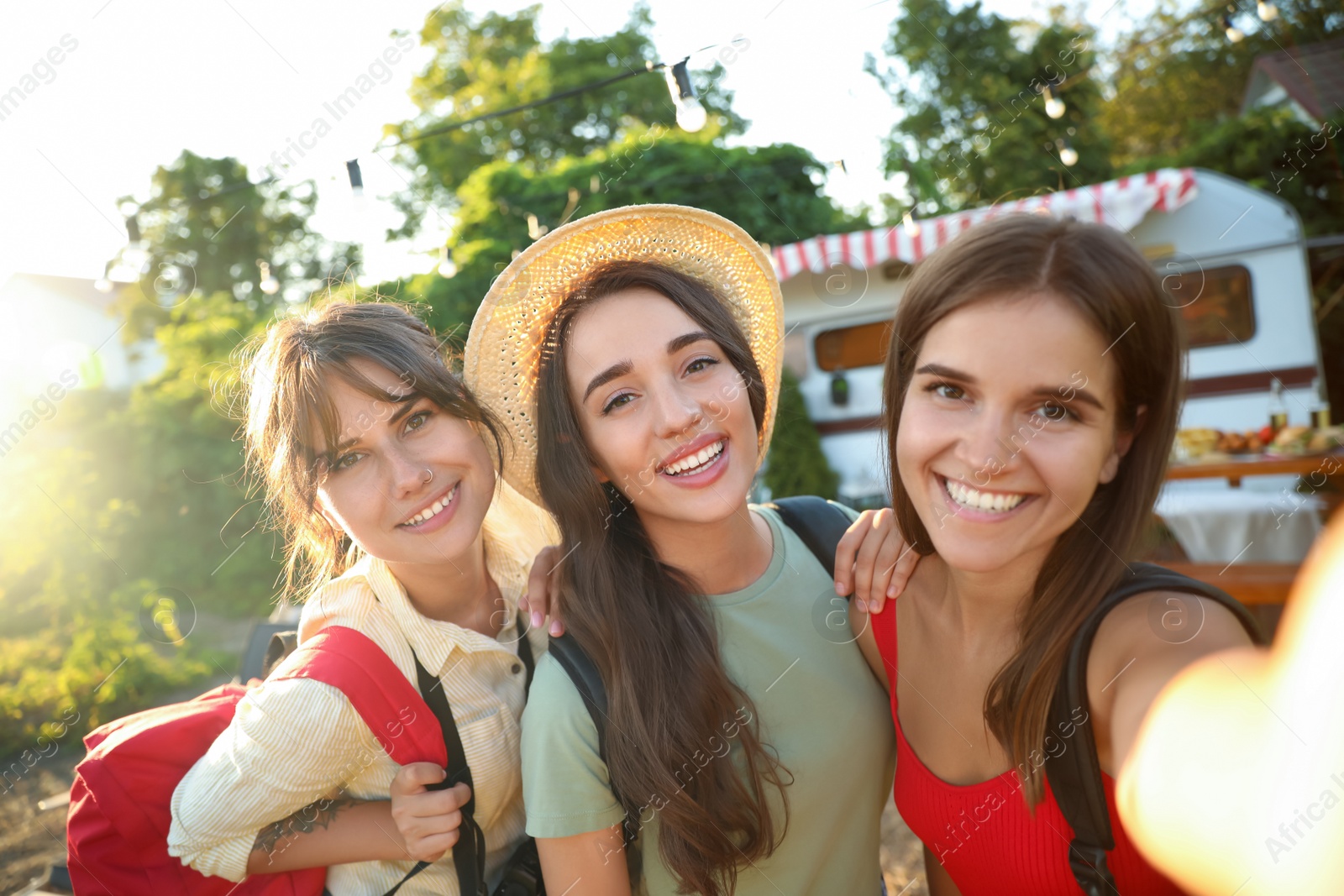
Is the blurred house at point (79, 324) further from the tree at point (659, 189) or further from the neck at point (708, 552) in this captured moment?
the neck at point (708, 552)

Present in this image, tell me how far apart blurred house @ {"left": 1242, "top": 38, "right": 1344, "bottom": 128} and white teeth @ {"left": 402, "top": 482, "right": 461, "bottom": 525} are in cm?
1196

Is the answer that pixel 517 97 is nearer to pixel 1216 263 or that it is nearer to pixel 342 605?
pixel 1216 263

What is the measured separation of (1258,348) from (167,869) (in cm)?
910

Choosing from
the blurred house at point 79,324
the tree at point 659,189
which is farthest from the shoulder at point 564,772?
the blurred house at point 79,324

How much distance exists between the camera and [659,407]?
196cm

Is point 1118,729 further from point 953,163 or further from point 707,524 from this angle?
point 953,163

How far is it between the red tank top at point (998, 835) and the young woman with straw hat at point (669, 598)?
0.42 ft

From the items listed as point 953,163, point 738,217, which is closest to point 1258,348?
point 738,217

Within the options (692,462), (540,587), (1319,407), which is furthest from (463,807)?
(1319,407)

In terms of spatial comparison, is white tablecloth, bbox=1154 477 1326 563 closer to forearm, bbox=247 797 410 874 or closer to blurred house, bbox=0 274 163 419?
forearm, bbox=247 797 410 874

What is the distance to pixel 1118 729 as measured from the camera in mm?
1475

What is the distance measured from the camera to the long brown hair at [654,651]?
1.77 m

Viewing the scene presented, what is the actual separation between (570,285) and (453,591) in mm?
927

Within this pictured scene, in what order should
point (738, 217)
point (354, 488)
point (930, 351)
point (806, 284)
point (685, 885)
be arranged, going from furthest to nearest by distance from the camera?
point (738, 217)
point (806, 284)
point (354, 488)
point (685, 885)
point (930, 351)
